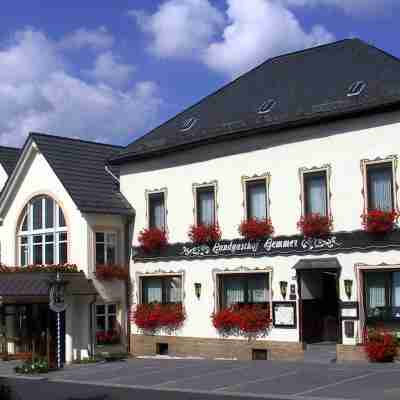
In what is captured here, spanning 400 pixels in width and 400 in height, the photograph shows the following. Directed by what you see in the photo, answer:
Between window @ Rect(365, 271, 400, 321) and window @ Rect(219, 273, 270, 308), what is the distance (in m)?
3.63

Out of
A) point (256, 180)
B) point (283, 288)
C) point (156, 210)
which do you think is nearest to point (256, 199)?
point (256, 180)

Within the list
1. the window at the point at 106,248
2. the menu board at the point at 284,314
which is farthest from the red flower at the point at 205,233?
the window at the point at 106,248

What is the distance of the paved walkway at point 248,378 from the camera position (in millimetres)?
16969

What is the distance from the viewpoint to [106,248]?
28391 mm

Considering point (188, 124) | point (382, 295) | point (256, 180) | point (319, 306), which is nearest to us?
point (382, 295)

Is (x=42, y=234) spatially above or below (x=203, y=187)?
below

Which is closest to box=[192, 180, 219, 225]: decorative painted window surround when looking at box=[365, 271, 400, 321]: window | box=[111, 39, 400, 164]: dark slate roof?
box=[111, 39, 400, 164]: dark slate roof

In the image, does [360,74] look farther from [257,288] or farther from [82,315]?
[82,315]

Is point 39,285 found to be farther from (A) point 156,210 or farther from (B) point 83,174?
(A) point 156,210

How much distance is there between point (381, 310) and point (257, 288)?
4.52 m

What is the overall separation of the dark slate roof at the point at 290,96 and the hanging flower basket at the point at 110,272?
13.4 ft

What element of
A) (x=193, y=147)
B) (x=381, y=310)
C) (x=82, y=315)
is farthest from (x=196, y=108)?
(x=381, y=310)

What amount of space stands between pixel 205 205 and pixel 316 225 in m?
4.96

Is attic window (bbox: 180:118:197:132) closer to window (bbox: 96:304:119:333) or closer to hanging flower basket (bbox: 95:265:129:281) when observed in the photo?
hanging flower basket (bbox: 95:265:129:281)
